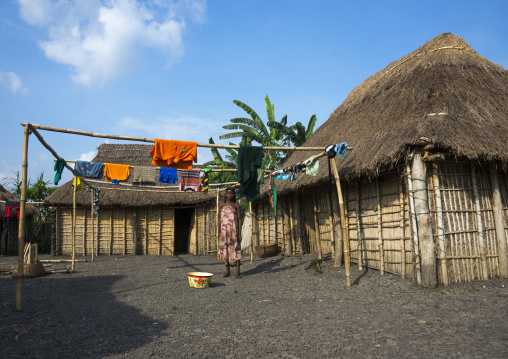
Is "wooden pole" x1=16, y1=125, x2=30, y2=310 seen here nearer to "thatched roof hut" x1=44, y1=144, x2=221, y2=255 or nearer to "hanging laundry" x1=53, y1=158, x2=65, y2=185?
"hanging laundry" x1=53, y1=158, x2=65, y2=185

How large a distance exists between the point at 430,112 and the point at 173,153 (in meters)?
5.08

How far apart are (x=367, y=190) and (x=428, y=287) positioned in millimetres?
2629

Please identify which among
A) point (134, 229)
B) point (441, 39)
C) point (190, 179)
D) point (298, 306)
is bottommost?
point (298, 306)

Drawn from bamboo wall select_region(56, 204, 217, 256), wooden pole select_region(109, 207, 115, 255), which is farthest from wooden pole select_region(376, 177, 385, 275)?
wooden pole select_region(109, 207, 115, 255)

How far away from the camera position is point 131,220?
16141mm

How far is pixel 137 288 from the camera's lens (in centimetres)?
744

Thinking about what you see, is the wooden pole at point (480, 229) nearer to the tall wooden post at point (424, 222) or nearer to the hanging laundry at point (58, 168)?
the tall wooden post at point (424, 222)

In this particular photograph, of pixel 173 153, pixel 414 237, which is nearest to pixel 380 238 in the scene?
pixel 414 237

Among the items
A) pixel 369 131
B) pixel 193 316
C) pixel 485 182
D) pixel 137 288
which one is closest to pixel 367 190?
pixel 369 131

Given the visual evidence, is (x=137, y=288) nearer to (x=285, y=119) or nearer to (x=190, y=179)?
(x=190, y=179)

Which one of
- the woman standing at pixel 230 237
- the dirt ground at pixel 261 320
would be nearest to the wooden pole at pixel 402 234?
the dirt ground at pixel 261 320

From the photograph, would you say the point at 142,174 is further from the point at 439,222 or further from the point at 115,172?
the point at 439,222

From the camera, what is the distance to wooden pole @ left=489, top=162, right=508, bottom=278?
6.55 m

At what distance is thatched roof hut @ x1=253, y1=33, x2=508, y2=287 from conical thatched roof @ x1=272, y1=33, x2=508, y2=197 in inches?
1.0
